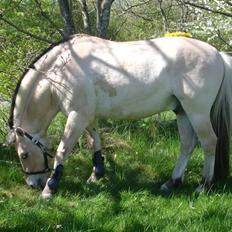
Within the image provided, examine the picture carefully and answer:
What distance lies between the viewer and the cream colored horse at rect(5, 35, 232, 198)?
5.54 metres

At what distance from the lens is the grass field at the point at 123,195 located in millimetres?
4625

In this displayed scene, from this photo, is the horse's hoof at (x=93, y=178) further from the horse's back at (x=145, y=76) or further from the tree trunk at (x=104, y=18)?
the tree trunk at (x=104, y=18)

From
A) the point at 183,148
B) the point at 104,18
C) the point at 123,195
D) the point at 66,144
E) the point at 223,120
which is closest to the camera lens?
the point at 123,195

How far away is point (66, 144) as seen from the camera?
5590 millimetres

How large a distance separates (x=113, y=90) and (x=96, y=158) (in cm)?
102

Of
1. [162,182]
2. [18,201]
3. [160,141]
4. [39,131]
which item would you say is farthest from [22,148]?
[160,141]

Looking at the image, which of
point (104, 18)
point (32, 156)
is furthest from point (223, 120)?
point (104, 18)

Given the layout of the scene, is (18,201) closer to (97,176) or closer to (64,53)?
(97,176)

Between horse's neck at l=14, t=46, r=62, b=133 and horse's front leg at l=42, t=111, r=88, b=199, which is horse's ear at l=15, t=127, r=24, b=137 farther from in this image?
horse's front leg at l=42, t=111, r=88, b=199

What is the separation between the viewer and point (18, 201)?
5211 mm

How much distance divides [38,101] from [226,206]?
2.22 metres

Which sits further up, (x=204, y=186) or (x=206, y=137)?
(x=206, y=137)

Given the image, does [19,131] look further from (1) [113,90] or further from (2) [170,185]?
(2) [170,185]

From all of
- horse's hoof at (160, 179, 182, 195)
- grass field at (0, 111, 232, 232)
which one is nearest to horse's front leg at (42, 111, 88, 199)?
grass field at (0, 111, 232, 232)
